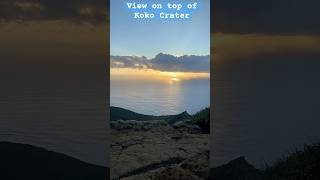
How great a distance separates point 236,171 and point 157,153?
76 cm

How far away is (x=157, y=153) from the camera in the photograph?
6.84 m

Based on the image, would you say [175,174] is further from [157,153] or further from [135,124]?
[135,124]

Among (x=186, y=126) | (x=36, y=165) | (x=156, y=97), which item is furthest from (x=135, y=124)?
(x=36, y=165)

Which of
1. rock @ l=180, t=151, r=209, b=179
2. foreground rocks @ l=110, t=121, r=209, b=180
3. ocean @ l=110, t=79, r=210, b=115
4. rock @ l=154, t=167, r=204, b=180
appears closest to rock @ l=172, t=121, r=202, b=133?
foreground rocks @ l=110, t=121, r=209, b=180

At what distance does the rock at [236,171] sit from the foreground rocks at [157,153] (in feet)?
0.34

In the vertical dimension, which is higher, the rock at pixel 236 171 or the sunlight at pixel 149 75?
the sunlight at pixel 149 75

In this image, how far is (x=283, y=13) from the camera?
6797 millimetres

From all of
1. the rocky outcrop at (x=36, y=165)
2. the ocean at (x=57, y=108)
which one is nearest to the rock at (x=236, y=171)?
the ocean at (x=57, y=108)

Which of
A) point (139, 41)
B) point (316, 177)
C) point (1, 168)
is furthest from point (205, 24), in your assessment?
point (1, 168)

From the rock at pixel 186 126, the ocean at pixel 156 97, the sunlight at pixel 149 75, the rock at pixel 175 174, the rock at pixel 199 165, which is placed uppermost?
the sunlight at pixel 149 75

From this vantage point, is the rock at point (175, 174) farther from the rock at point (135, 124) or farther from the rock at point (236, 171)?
the rock at point (135, 124)

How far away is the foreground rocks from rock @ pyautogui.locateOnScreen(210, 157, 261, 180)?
0.10 m

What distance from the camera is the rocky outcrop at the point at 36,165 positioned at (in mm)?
6848

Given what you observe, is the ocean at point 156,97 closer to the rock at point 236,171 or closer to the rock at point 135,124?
the rock at point 135,124
